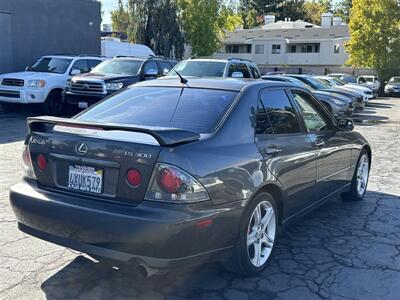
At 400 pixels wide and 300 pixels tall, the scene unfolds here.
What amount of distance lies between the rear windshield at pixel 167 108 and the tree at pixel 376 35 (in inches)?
1457

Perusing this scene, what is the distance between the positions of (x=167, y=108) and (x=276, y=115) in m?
1.03

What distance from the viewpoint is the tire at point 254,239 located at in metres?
3.84

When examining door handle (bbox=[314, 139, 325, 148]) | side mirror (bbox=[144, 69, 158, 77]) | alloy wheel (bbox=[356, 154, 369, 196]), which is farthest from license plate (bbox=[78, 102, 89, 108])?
door handle (bbox=[314, 139, 325, 148])

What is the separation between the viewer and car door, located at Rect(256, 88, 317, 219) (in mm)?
4223

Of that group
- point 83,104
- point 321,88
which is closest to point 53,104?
point 83,104

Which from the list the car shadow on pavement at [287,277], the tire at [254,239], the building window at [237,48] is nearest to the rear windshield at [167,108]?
the tire at [254,239]

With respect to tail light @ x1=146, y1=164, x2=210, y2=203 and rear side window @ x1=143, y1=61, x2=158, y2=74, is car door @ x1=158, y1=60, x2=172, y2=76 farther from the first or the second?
tail light @ x1=146, y1=164, x2=210, y2=203

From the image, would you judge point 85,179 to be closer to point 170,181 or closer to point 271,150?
point 170,181

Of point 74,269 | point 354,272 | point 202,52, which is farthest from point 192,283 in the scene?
point 202,52

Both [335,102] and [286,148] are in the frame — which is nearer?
[286,148]

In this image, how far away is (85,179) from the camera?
11.8ft

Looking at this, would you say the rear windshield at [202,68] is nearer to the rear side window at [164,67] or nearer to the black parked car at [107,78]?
the black parked car at [107,78]

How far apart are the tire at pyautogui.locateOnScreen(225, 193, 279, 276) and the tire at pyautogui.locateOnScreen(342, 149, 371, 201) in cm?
235

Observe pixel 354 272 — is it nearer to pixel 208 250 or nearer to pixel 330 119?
pixel 208 250
